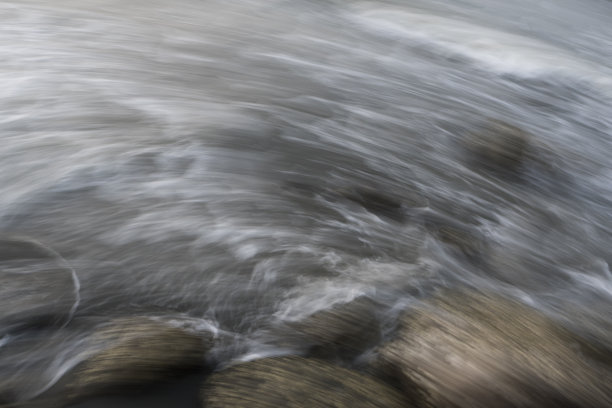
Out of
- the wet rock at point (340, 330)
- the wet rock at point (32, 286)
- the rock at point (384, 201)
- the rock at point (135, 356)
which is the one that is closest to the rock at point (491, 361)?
the wet rock at point (340, 330)

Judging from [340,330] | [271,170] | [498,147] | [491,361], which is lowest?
[340,330]

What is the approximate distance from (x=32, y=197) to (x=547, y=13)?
917 cm

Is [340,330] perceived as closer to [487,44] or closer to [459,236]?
[459,236]

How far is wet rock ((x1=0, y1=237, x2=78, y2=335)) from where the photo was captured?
2.73 meters

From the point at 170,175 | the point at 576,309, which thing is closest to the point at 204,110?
the point at 170,175

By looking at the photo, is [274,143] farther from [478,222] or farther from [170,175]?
[478,222]

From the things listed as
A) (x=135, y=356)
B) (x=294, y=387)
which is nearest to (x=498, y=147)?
(x=294, y=387)

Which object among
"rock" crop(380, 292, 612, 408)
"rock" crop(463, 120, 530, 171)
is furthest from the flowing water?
"rock" crop(380, 292, 612, 408)

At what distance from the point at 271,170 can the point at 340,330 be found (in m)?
1.64

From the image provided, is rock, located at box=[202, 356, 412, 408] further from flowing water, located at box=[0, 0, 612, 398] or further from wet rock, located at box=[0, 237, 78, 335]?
wet rock, located at box=[0, 237, 78, 335]

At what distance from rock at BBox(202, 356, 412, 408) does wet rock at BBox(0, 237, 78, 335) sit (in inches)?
30.7

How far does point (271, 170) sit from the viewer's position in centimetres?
429

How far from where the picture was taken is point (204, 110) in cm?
499

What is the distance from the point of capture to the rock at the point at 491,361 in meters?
2.47
